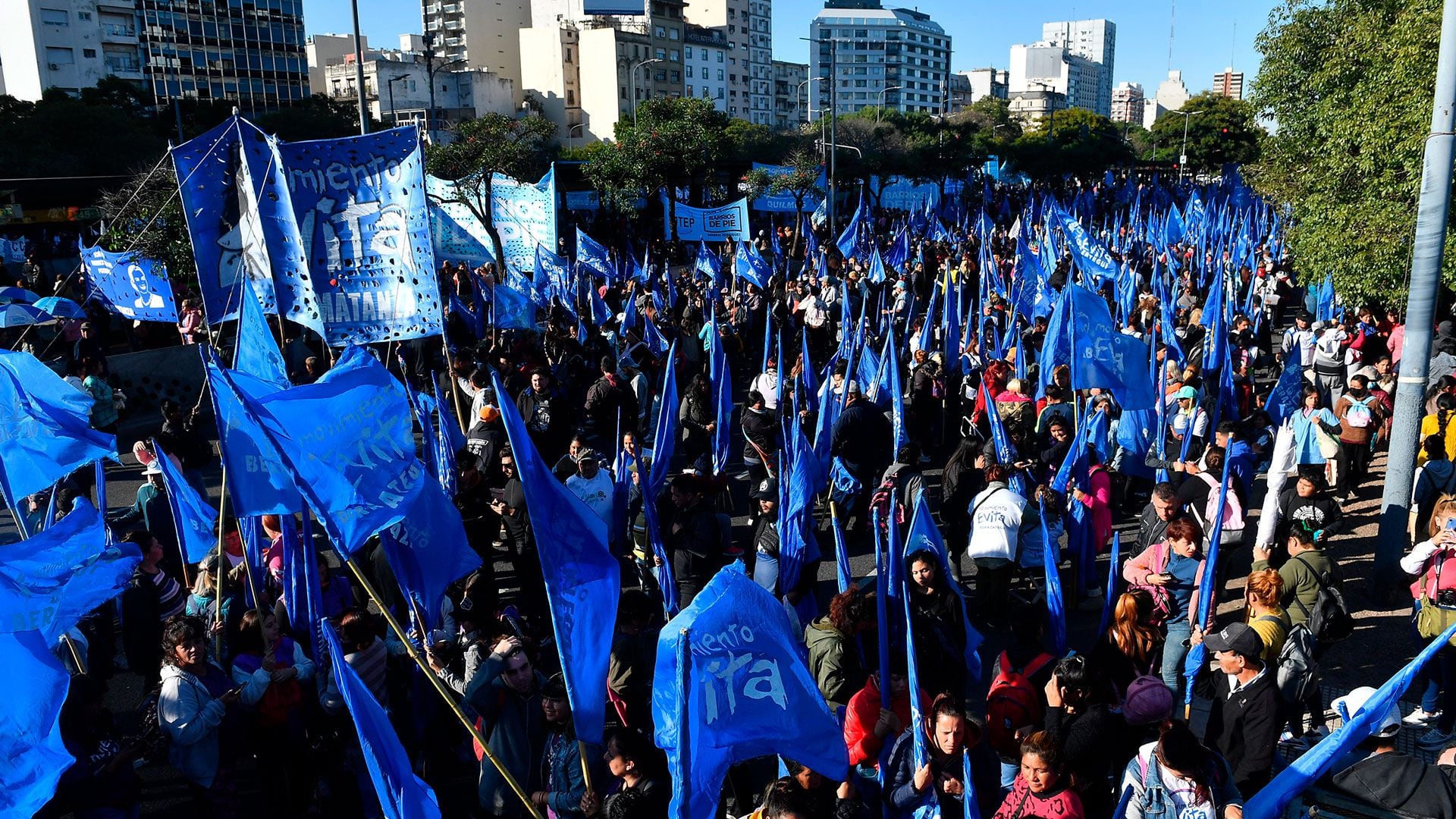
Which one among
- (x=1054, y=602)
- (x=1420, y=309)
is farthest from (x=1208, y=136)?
(x=1054, y=602)

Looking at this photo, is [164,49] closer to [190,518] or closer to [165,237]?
[165,237]

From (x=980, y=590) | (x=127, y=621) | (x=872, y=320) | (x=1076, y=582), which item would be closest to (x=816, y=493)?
(x=980, y=590)

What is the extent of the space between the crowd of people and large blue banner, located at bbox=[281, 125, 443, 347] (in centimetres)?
121

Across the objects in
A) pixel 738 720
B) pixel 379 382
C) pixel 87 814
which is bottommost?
pixel 87 814

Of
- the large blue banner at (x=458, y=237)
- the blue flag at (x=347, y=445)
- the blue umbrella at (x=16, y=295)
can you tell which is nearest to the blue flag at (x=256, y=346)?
the blue flag at (x=347, y=445)

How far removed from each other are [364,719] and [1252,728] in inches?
148

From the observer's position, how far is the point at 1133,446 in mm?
9203

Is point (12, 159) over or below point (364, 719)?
over

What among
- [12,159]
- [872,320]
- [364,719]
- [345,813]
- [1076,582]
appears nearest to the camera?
[364,719]

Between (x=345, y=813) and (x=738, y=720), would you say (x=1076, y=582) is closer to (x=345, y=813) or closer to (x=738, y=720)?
(x=738, y=720)

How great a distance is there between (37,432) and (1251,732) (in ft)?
23.3

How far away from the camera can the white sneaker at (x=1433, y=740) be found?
5.65 metres

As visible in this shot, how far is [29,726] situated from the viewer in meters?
3.77

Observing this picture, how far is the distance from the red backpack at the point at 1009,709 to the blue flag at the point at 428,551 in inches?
110
